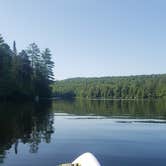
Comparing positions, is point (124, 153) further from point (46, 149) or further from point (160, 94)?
point (160, 94)

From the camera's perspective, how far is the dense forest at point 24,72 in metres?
75.2

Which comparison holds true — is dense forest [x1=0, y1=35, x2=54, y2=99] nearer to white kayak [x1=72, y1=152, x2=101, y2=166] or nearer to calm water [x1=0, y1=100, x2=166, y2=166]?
calm water [x1=0, y1=100, x2=166, y2=166]

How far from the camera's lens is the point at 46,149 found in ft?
72.5

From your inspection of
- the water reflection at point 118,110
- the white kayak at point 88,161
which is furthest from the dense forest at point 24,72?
the white kayak at point 88,161

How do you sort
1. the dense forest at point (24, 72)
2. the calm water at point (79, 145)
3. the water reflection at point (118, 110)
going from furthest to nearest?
the dense forest at point (24, 72), the water reflection at point (118, 110), the calm water at point (79, 145)

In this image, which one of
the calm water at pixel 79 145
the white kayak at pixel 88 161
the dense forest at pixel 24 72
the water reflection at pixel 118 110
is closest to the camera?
the white kayak at pixel 88 161

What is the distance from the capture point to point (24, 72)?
88562 mm

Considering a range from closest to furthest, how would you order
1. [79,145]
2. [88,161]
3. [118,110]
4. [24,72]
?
[88,161] → [79,145] → [118,110] → [24,72]

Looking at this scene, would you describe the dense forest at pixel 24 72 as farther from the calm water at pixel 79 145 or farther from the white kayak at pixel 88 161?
the white kayak at pixel 88 161

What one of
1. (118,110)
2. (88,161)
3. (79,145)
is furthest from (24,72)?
(88,161)

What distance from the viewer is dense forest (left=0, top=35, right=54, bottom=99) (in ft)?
247

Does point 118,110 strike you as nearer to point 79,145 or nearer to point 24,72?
point 24,72

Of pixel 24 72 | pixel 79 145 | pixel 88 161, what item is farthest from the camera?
pixel 24 72

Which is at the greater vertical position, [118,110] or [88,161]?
[118,110]
